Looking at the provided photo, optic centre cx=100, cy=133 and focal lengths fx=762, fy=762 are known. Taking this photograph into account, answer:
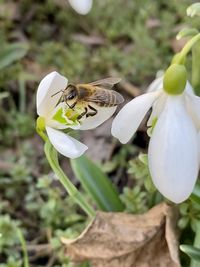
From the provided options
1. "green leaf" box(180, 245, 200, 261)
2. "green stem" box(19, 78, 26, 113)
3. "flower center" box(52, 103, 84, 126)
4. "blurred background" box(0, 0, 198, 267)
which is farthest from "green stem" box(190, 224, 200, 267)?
"green stem" box(19, 78, 26, 113)

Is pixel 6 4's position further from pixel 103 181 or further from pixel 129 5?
pixel 103 181

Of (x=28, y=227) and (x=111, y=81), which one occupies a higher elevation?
(x=111, y=81)

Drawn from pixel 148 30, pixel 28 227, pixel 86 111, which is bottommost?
pixel 28 227

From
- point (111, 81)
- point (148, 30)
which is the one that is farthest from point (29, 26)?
point (111, 81)

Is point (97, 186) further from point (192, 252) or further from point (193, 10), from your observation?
point (193, 10)

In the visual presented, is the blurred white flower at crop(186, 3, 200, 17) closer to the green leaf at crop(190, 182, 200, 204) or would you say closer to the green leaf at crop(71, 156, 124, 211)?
the green leaf at crop(190, 182, 200, 204)

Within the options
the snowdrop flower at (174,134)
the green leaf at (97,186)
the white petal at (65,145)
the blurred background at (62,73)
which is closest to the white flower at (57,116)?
the white petal at (65,145)
